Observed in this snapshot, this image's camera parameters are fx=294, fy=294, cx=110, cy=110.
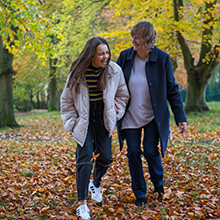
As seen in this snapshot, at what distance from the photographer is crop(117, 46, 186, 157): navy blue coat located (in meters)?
3.61

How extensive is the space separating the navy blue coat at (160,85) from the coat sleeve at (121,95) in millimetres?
135

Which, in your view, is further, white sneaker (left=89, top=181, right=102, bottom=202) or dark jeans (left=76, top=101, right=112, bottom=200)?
white sneaker (left=89, top=181, right=102, bottom=202)

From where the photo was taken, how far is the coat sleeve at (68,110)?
3.37 meters

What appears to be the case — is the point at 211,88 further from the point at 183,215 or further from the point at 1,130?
the point at 183,215

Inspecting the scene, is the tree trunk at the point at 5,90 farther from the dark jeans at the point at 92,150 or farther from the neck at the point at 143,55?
the neck at the point at 143,55

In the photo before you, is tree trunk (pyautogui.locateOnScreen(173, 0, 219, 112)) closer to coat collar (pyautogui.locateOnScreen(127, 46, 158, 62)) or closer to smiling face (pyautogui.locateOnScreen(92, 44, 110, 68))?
coat collar (pyautogui.locateOnScreen(127, 46, 158, 62))

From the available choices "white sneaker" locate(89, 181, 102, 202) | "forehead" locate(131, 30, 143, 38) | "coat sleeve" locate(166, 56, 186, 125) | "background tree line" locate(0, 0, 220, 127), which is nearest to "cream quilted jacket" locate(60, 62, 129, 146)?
"forehead" locate(131, 30, 143, 38)

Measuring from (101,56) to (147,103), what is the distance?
2.80 ft

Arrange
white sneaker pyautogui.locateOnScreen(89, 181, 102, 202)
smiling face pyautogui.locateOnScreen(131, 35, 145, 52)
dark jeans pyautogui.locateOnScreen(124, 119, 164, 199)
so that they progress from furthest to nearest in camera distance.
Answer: white sneaker pyautogui.locateOnScreen(89, 181, 102, 202) < dark jeans pyautogui.locateOnScreen(124, 119, 164, 199) < smiling face pyautogui.locateOnScreen(131, 35, 145, 52)

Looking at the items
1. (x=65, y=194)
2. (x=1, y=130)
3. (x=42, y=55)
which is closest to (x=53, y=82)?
(x=1, y=130)

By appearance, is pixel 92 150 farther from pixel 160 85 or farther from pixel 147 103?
pixel 160 85

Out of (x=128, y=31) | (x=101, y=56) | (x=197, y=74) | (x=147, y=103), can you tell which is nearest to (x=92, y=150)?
(x=147, y=103)

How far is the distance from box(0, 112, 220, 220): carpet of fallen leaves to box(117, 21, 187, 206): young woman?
44 cm

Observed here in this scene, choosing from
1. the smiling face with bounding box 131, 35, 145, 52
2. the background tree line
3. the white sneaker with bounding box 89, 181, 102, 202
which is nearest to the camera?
the smiling face with bounding box 131, 35, 145, 52
